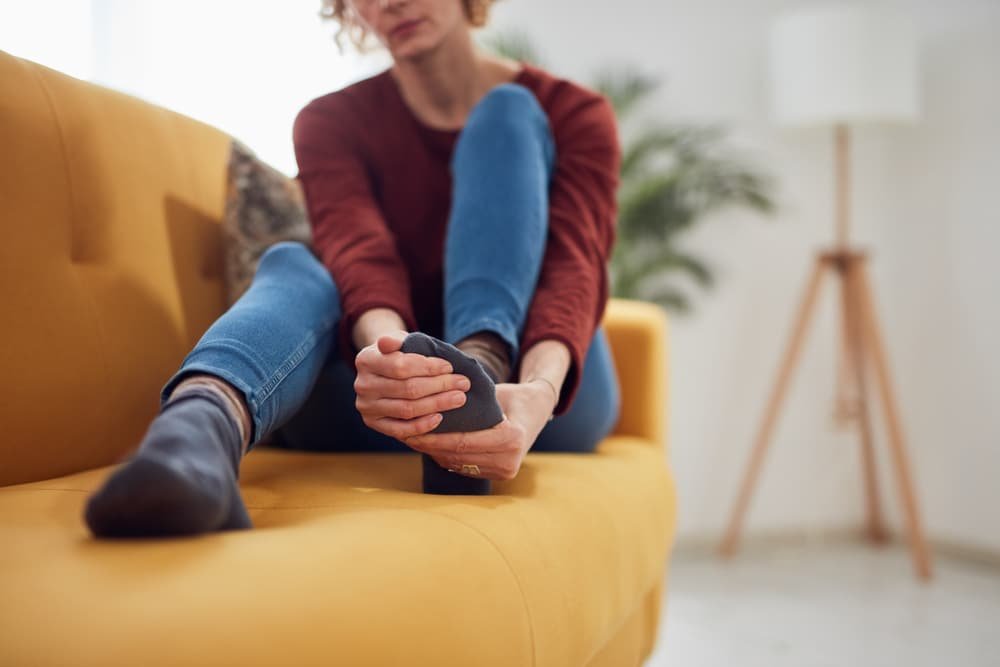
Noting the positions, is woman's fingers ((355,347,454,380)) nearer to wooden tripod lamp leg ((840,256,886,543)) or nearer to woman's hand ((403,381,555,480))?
woman's hand ((403,381,555,480))

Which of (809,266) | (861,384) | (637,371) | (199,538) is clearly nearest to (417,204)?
(637,371)

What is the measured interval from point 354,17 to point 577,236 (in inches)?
22.2

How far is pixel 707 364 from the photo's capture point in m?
3.00

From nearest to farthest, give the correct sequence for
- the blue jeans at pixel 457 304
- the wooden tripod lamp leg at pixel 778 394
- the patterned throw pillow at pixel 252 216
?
1. the blue jeans at pixel 457 304
2. the patterned throw pillow at pixel 252 216
3. the wooden tripod lamp leg at pixel 778 394

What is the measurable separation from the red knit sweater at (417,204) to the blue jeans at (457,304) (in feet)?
0.10

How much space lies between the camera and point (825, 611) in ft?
6.92

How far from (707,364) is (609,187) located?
6.05 ft

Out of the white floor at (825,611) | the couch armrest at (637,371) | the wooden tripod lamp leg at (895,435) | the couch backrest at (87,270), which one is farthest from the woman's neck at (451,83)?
the wooden tripod lamp leg at (895,435)

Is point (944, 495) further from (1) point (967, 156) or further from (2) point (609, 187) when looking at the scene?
(2) point (609, 187)

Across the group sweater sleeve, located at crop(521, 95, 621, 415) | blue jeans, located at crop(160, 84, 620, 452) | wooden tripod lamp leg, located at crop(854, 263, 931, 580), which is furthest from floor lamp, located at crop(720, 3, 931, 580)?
blue jeans, located at crop(160, 84, 620, 452)

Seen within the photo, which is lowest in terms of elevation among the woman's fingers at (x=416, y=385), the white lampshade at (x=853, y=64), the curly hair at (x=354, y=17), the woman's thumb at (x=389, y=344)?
the woman's fingers at (x=416, y=385)

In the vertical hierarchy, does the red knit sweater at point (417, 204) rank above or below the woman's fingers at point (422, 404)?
above

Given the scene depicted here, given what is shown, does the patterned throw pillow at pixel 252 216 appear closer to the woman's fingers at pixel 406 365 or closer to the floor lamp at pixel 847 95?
the woman's fingers at pixel 406 365

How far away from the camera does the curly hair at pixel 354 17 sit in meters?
1.37
